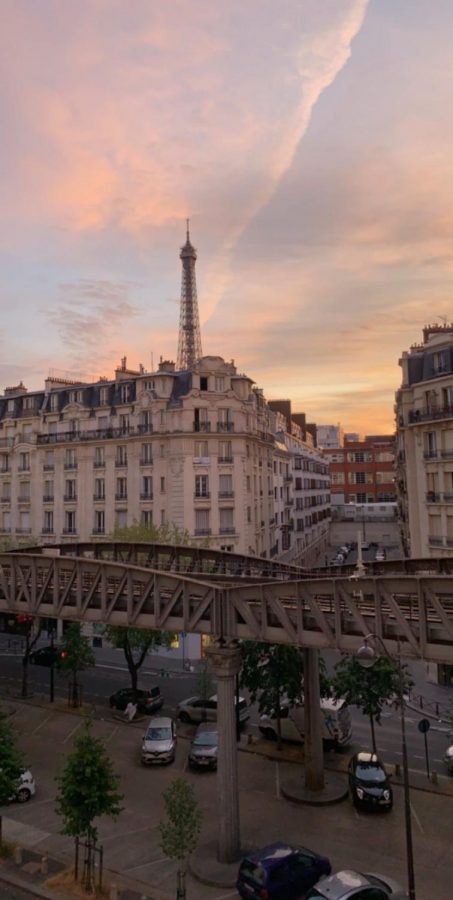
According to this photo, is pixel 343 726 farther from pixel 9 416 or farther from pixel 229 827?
pixel 9 416

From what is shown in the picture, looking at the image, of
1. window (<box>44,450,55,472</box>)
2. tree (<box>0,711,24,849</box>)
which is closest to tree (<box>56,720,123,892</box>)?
tree (<box>0,711,24,849</box>)

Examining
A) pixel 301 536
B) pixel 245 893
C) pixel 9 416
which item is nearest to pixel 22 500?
pixel 9 416

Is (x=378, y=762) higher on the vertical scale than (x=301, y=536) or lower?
lower

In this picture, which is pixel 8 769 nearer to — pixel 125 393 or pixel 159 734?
pixel 159 734

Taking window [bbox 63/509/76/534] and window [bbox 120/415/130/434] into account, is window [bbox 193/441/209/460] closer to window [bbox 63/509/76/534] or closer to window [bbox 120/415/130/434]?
window [bbox 120/415/130/434]

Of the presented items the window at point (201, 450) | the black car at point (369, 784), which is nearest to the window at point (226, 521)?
the window at point (201, 450)

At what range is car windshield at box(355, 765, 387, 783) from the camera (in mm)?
23366

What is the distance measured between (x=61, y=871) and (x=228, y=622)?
8.98 m

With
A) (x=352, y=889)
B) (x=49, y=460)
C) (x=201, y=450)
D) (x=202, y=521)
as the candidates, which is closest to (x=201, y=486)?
(x=202, y=521)

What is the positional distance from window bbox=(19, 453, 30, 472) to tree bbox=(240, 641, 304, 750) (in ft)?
113

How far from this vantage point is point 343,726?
29.0 metres

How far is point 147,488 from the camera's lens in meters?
50.2

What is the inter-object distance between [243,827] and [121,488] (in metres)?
33.3

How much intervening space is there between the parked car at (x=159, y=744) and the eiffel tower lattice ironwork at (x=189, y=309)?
261 feet
